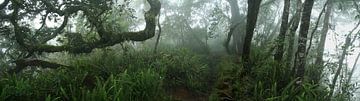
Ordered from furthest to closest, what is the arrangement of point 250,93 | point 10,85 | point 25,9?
1. point 25,9
2. point 250,93
3. point 10,85

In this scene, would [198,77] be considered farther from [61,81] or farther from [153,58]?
[61,81]

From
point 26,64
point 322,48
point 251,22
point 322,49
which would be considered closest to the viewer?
point 251,22

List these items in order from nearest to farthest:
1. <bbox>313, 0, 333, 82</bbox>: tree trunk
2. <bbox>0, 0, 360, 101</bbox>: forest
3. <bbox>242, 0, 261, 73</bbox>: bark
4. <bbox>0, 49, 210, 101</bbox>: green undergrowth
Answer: <bbox>0, 49, 210, 101</bbox>: green undergrowth, <bbox>0, 0, 360, 101</bbox>: forest, <bbox>242, 0, 261, 73</bbox>: bark, <bbox>313, 0, 333, 82</bbox>: tree trunk

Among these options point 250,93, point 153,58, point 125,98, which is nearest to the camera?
point 125,98

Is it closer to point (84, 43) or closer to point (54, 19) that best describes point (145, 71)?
point (84, 43)

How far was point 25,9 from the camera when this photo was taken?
9.96 m

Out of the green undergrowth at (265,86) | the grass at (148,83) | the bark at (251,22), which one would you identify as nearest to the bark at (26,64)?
the grass at (148,83)

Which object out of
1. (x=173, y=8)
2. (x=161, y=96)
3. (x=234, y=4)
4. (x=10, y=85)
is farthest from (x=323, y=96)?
(x=173, y=8)

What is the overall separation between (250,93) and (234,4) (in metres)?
9.87

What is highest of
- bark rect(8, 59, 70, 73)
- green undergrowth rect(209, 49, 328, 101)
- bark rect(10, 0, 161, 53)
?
bark rect(10, 0, 161, 53)

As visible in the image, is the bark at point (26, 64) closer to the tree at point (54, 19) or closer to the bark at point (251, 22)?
the tree at point (54, 19)

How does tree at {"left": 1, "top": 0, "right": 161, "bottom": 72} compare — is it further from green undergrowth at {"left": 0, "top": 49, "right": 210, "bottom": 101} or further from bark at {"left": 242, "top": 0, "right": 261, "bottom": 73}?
bark at {"left": 242, "top": 0, "right": 261, "bottom": 73}

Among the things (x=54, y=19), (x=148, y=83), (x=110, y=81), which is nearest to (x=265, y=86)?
(x=148, y=83)

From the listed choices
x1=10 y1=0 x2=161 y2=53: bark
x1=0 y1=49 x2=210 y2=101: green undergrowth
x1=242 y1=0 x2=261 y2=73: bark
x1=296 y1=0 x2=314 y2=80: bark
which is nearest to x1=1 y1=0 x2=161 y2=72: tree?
x1=10 y1=0 x2=161 y2=53: bark
